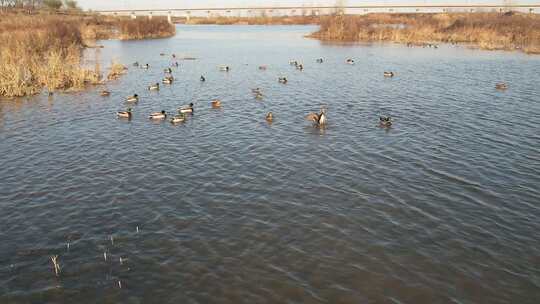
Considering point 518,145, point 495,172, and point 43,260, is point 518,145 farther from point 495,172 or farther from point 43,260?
point 43,260

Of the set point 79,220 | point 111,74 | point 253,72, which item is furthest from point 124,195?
point 253,72

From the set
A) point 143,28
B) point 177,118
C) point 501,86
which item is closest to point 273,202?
point 177,118

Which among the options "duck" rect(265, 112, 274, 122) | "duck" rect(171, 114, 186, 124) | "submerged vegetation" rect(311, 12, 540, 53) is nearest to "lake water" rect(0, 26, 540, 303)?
"duck" rect(265, 112, 274, 122)

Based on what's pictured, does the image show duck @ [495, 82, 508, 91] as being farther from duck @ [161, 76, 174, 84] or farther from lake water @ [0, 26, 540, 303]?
duck @ [161, 76, 174, 84]

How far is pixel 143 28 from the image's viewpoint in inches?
3477

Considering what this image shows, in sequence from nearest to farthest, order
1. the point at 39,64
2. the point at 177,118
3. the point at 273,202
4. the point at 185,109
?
the point at 273,202, the point at 177,118, the point at 185,109, the point at 39,64

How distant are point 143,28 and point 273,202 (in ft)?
273

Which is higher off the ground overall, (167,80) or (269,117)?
(167,80)

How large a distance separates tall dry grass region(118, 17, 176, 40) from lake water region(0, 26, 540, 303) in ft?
190

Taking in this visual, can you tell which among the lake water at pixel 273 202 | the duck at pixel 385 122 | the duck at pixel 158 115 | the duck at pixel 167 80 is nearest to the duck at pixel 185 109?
the lake water at pixel 273 202

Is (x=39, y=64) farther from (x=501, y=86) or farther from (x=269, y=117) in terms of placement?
(x=501, y=86)

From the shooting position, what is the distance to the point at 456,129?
25.1 m

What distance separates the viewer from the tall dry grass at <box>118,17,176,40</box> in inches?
3354

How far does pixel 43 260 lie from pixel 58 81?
90.9 ft
